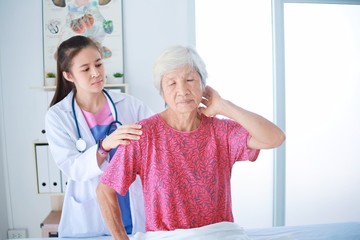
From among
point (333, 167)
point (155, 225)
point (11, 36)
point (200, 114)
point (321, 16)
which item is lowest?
point (333, 167)

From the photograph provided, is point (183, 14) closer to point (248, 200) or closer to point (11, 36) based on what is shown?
point (11, 36)

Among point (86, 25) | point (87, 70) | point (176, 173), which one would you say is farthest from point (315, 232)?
point (86, 25)

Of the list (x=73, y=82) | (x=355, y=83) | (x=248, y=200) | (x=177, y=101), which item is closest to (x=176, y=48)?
(x=177, y=101)

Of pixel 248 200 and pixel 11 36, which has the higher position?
pixel 11 36

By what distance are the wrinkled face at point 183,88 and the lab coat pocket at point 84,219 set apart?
0.64 metres

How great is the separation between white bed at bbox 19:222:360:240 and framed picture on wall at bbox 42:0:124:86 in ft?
5.53

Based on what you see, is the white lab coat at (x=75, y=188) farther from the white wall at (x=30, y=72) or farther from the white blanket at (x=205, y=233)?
the white wall at (x=30, y=72)

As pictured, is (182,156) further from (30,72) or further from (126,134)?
(30,72)

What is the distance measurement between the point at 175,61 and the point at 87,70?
0.50 metres

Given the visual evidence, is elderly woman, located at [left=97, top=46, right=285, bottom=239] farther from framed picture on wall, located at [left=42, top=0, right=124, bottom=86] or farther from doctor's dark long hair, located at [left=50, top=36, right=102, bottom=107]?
framed picture on wall, located at [left=42, top=0, right=124, bottom=86]

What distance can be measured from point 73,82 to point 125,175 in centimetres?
65

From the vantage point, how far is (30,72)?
2488mm

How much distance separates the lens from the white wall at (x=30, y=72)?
2.46 m

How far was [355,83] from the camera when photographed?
270 centimetres
